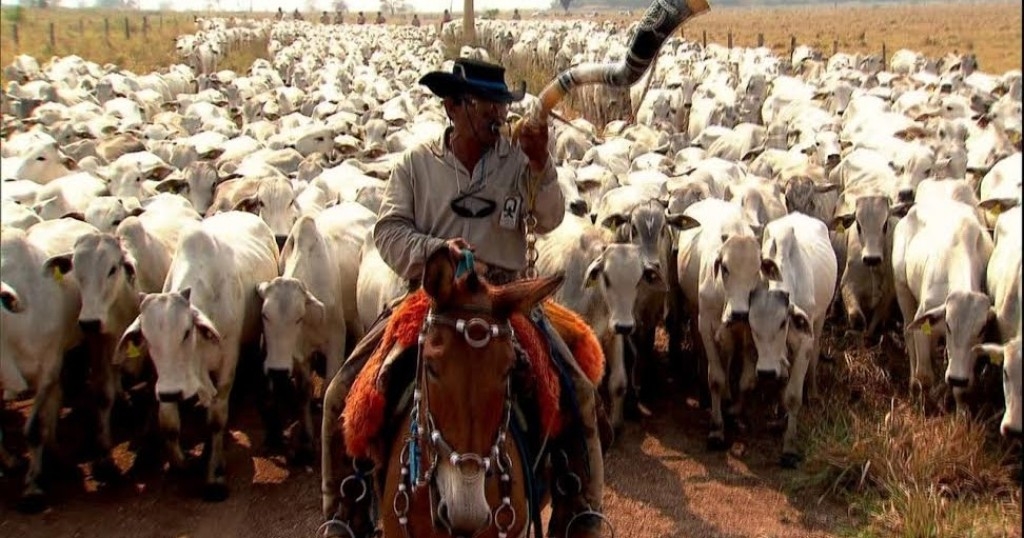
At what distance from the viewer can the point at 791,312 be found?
835 cm

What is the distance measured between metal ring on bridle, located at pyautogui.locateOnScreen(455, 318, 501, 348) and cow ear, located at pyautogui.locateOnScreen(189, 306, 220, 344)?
13.0ft

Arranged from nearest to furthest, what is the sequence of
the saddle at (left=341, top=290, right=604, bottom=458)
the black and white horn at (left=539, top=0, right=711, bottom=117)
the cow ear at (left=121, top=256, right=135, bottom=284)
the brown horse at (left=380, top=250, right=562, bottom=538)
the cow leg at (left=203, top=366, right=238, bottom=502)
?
the black and white horn at (left=539, top=0, right=711, bottom=117) → the brown horse at (left=380, top=250, right=562, bottom=538) → the saddle at (left=341, top=290, right=604, bottom=458) → the cow leg at (left=203, top=366, right=238, bottom=502) → the cow ear at (left=121, top=256, right=135, bottom=284)

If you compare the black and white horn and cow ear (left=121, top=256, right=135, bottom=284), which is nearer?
the black and white horn

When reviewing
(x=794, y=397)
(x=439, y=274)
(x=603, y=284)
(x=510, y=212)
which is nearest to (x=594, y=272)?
(x=603, y=284)

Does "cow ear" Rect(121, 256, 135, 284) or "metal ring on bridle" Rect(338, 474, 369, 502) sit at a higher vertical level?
"cow ear" Rect(121, 256, 135, 284)

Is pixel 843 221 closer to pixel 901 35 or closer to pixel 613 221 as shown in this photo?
pixel 613 221

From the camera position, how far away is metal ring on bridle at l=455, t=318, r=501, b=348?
3.81 metres

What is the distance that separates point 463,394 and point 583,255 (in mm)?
5316

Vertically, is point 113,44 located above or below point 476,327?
above

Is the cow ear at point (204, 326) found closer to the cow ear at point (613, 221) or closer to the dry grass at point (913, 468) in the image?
the cow ear at point (613, 221)

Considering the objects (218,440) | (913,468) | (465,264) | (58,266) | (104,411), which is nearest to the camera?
(465,264)

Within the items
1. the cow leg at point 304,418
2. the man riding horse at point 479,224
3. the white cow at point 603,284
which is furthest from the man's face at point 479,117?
the cow leg at point 304,418

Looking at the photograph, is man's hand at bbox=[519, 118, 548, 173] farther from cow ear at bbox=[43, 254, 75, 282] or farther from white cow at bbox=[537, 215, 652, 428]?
cow ear at bbox=[43, 254, 75, 282]

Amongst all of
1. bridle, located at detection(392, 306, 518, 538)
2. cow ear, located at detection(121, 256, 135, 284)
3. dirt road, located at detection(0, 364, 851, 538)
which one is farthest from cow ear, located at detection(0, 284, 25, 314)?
bridle, located at detection(392, 306, 518, 538)
